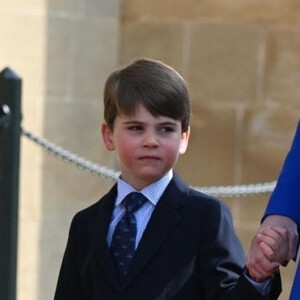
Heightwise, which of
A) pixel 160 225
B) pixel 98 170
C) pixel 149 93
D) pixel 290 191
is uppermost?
pixel 149 93

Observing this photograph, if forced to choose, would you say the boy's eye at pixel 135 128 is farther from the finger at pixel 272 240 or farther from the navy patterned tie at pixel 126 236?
the finger at pixel 272 240

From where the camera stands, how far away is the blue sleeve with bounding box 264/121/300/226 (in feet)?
9.11

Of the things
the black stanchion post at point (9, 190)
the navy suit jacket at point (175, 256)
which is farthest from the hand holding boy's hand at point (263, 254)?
the black stanchion post at point (9, 190)

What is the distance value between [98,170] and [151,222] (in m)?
1.55

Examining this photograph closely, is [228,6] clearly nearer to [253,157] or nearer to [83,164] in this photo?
[253,157]

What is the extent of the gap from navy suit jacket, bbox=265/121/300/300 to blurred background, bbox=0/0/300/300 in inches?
112

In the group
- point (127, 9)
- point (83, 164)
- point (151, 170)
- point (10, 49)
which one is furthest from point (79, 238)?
point (127, 9)

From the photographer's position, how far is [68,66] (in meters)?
5.70

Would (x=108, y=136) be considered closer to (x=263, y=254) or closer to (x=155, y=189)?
(x=155, y=189)

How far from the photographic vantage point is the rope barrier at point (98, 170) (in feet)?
14.6

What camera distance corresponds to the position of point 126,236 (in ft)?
10.1

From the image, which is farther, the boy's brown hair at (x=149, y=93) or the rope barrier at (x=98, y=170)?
the rope barrier at (x=98, y=170)

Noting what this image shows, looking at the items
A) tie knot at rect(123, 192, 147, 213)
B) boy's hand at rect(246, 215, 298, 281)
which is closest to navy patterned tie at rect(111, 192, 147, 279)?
tie knot at rect(123, 192, 147, 213)

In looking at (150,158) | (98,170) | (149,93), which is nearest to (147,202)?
(150,158)
